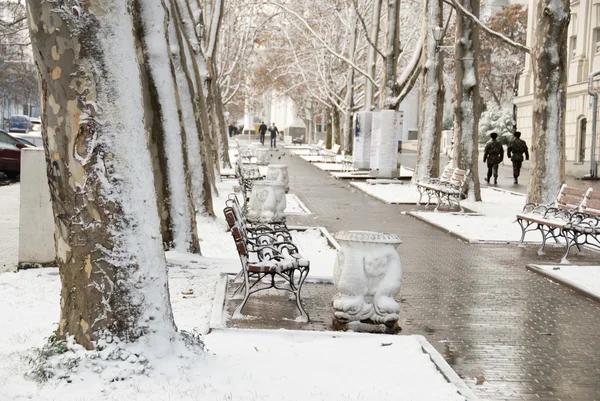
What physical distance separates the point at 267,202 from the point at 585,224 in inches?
196

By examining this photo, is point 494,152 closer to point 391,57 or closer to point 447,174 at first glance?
point 391,57

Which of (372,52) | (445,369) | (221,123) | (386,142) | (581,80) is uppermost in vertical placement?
(372,52)

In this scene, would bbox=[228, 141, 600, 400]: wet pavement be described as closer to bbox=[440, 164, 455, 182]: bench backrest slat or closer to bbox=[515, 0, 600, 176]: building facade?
bbox=[440, 164, 455, 182]: bench backrest slat

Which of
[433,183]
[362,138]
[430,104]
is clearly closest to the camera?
[433,183]

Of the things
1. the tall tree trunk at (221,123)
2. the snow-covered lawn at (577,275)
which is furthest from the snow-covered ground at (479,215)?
the tall tree trunk at (221,123)

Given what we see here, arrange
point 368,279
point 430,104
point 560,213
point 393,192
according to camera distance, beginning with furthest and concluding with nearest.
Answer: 1. point 393,192
2. point 430,104
3. point 560,213
4. point 368,279

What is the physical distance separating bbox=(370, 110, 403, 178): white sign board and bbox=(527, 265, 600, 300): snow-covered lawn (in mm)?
16908

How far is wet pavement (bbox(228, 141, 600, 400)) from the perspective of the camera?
6328mm

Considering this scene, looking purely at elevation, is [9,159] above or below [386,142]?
below

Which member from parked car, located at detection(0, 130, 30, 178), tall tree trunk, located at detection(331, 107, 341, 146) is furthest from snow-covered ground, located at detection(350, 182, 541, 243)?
tall tree trunk, located at detection(331, 107, 341, 146)

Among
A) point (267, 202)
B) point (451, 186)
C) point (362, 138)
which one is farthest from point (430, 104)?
point (267, 202)

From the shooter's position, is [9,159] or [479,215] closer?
[479,215]

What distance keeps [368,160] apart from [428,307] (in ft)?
82.1

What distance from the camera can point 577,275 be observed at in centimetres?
1075
